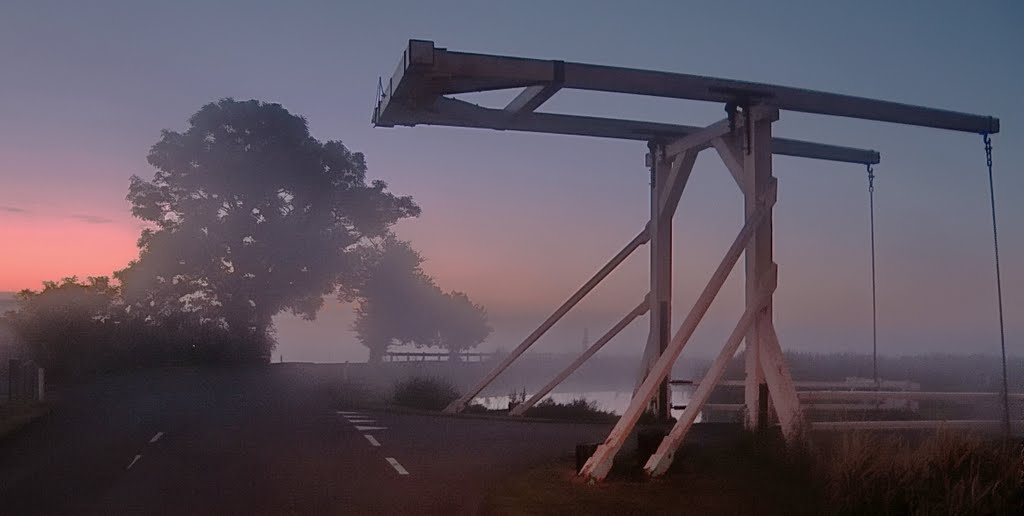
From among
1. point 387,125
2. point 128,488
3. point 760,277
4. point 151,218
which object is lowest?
point 128,488

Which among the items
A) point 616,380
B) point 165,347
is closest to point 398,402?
point 165,347

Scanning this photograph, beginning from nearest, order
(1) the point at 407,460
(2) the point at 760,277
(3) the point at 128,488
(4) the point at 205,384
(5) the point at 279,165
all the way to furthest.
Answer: (3) the point at 128,488, (2) the point at 760,277, (1) the point at 407,460, (4) the point at 205,384, (5) the point at 279,165

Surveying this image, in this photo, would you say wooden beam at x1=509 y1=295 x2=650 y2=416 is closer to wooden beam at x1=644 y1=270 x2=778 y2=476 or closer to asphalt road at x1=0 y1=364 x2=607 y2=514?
asphalt road at x1=0 y1=364 x2=607 y2=514

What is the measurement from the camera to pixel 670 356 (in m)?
13.6

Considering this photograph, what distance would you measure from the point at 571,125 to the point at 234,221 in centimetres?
3692

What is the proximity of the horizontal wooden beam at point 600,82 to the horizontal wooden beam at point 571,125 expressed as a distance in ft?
3.44

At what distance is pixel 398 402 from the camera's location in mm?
30859

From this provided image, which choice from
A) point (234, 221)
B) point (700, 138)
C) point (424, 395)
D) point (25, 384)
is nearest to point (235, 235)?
point (234, 221)

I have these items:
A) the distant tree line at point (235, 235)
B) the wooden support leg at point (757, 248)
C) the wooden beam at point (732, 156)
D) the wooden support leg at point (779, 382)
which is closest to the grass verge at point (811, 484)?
the wooden support leg at point (779, 382)

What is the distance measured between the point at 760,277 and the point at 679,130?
5419 millimetres

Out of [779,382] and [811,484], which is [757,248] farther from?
[811,484]

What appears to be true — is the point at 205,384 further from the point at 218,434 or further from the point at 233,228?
the point at 218,434

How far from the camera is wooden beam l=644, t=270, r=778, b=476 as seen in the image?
13031 mm

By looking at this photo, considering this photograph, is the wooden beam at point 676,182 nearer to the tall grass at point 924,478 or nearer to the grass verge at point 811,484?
the grass verge at point 811,484
